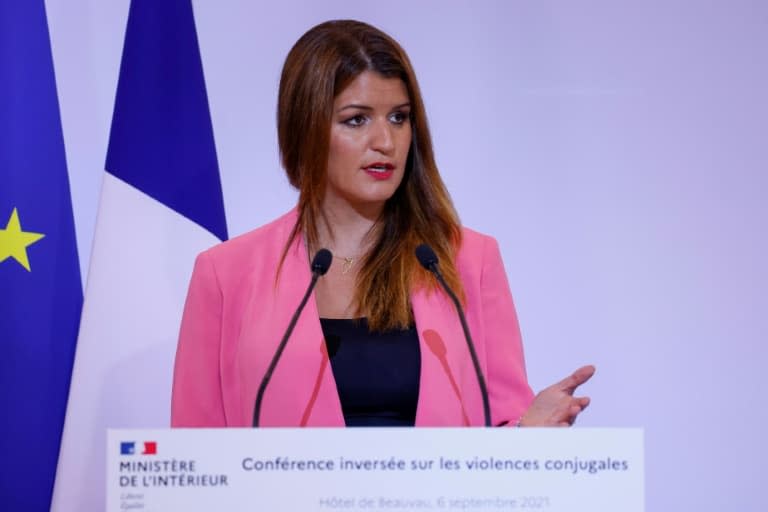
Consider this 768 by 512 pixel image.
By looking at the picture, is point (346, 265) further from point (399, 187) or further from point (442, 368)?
point (442, 368)

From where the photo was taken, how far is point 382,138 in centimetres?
212

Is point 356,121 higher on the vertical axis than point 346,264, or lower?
higher

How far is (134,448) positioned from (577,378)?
684 millimetres

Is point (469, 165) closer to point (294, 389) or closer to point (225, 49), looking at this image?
point (225, 49)

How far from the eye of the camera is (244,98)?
3141 millimetres

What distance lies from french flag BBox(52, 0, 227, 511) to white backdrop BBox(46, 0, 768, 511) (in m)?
0.30

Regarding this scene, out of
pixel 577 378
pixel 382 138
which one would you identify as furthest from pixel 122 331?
pixel 577 378

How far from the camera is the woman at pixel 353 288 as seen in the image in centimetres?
203

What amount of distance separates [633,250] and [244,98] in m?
1.23

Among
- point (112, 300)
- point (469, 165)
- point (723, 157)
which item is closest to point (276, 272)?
point (112, 300)

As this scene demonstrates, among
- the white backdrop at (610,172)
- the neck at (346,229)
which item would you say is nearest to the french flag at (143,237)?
the white backdrop at (610,172)

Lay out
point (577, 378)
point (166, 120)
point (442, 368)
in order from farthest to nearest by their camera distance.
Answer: point (166, 120)
point (442, 368)
point (577, 378)

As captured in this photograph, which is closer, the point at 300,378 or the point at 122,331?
the point at 300,378

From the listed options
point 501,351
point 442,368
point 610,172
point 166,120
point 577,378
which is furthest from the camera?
point 610,172
